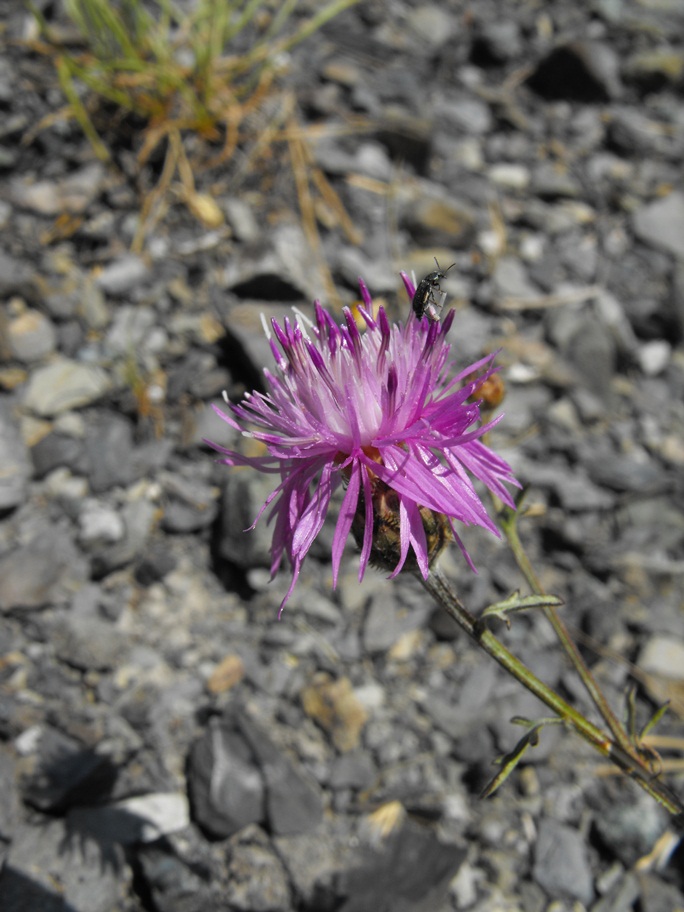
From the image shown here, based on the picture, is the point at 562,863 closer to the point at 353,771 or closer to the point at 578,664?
the point at 353,771

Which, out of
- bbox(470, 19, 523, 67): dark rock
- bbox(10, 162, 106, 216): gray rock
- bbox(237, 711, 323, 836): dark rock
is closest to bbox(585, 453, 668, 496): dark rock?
bbox(237, 711, 323, 836): dark rock

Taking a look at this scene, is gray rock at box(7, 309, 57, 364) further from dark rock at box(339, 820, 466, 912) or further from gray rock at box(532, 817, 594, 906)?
gray rock at box(532, 817, 594, 906)

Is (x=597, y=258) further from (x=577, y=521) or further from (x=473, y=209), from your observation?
(x=577, y=521)

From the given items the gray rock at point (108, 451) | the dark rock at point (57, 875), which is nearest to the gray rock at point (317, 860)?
the dark rock at point (57, 875)

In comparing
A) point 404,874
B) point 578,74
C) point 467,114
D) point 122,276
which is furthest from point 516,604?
point 578,74

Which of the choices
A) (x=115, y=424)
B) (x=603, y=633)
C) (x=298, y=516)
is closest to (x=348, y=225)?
(x=115, y=424)

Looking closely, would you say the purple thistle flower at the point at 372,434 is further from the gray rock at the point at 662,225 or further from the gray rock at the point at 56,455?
the gray rock at the point at 662,225
